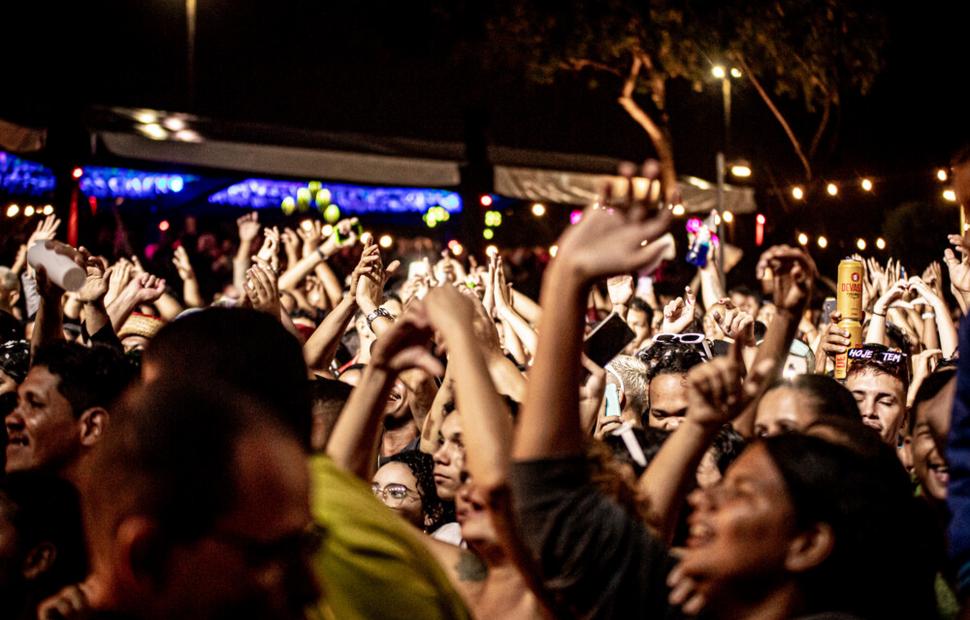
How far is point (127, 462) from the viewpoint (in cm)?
154

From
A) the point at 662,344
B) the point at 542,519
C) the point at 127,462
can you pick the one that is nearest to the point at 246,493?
the point at 127,462

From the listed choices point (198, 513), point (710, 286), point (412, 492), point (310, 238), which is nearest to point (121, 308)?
point (310, 238)

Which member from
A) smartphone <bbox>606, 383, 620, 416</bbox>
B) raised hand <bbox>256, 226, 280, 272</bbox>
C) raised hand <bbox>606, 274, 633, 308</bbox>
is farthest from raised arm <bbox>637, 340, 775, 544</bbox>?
raised hand <bbox>606, 274, 633, 308</bbox>

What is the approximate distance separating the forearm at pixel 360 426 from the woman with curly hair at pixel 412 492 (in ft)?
5.18

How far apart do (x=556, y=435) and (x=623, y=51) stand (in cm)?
1548

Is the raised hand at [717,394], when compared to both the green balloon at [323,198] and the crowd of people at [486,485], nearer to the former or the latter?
the crowd of people at [486,485]

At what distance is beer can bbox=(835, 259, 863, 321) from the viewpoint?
5582 millimetres

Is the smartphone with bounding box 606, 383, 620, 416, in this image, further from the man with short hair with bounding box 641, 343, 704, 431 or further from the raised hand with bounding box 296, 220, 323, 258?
the raised hand with bounding box 296, 220, 323, 258

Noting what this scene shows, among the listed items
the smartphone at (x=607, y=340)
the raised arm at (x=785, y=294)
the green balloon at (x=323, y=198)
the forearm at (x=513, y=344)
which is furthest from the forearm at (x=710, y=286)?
the green balloon at (x=323, y=198)

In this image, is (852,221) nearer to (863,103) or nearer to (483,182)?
(863,103)

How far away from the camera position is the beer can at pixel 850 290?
18.3ft

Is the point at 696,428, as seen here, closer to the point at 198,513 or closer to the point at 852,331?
the point at 198,513

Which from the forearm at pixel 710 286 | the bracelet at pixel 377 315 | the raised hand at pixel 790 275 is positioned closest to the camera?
the raised hand at pixel 790 275

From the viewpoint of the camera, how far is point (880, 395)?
5.28 m
